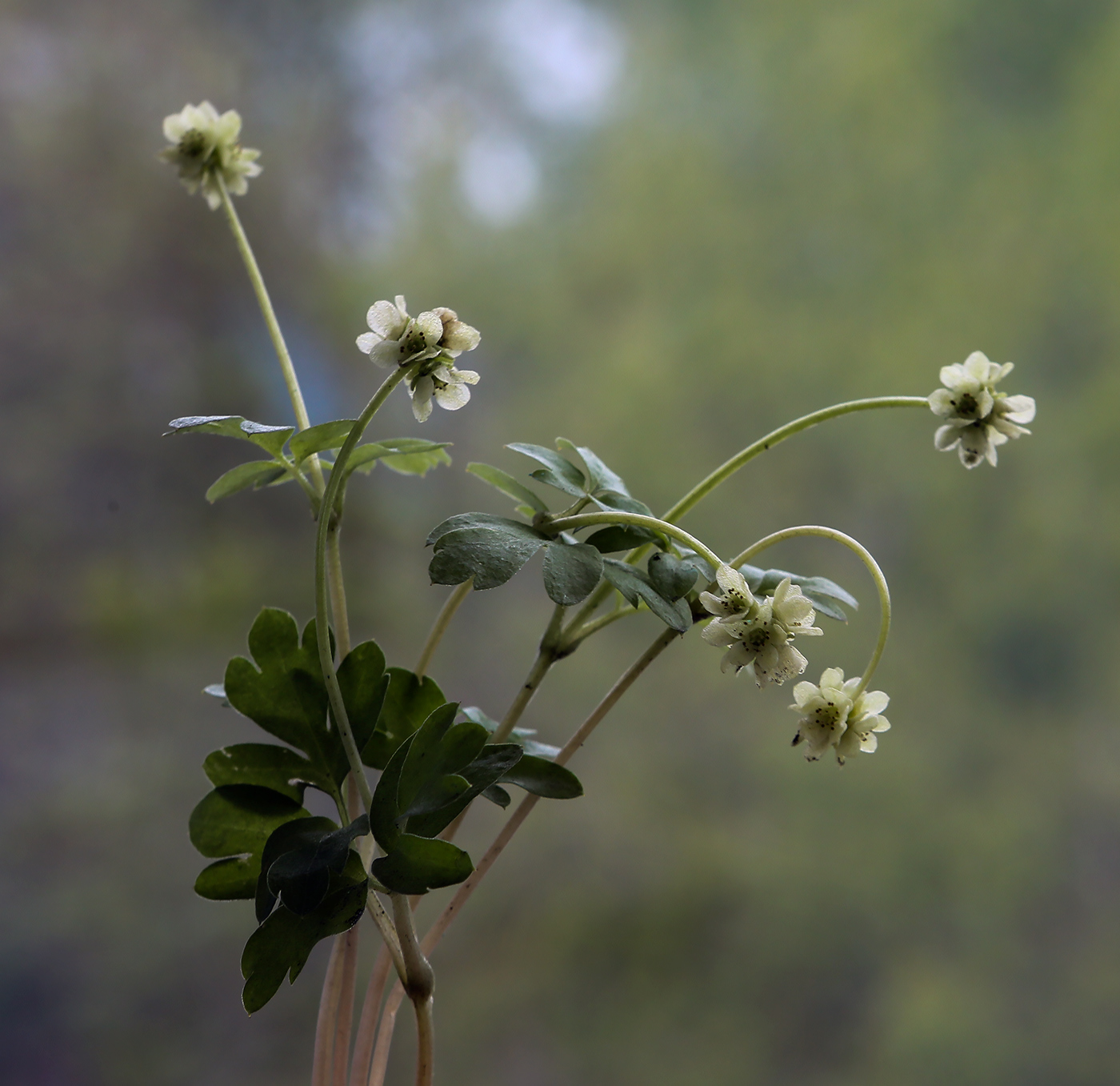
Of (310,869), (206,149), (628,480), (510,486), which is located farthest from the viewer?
(628,480)

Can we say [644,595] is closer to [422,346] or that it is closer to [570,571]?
[570,571]

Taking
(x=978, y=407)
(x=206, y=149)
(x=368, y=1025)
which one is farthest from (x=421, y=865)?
(x=206, y=149)

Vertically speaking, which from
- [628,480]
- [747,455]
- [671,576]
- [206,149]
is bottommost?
[671,576]

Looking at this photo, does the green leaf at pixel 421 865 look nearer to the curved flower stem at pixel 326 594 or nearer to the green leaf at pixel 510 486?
the curved flower stem at pixel 326 594

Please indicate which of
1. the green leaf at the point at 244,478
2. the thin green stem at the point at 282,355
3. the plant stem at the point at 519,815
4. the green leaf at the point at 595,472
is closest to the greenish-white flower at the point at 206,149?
the thin green stem at the point at 282,355

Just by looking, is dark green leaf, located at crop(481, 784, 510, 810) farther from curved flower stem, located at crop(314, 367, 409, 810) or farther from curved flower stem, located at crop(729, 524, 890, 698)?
curved flower stem, located at crop(729, 524, 890, 698)

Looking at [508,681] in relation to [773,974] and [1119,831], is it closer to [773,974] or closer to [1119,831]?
[773,974]

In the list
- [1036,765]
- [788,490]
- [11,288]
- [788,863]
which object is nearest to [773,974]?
[788,863]
